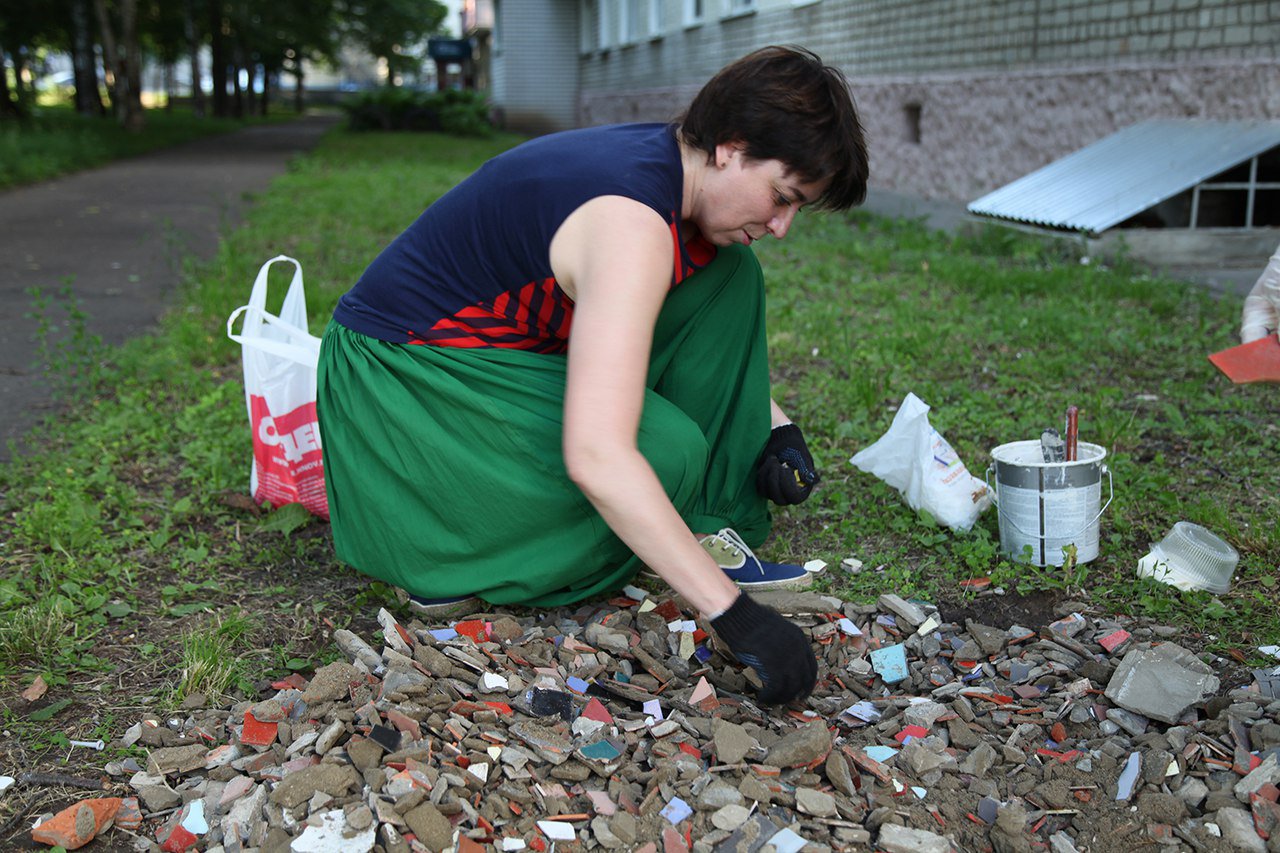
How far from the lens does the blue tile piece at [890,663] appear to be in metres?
2.60

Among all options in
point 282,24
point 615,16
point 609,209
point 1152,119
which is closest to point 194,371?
point 609,209

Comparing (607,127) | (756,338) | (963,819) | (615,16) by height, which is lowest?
(963,819)

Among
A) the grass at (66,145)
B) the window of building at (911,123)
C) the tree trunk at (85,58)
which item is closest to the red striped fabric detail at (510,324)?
the window of building at (911,123)

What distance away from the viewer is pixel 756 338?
306cm

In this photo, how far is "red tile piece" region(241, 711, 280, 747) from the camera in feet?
7.29

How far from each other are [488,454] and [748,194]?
0.85 meters

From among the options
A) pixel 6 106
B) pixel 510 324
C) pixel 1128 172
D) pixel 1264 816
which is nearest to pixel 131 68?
pixel 6 106

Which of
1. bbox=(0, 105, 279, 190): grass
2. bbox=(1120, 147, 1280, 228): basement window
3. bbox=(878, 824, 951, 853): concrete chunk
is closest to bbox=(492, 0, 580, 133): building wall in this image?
bbox=(0, 105, 279, 190): grass

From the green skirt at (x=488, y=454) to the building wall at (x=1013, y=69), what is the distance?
5538mm

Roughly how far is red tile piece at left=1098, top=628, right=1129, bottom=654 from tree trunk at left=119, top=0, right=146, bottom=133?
71.5 feet

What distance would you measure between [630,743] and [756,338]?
1241mm

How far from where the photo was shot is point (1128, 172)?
7184 mm

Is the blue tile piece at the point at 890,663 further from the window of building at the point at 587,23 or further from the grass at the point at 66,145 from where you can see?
the window of building at the point at 587,23

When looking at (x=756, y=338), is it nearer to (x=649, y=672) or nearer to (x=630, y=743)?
(x=649, y=672)
